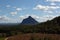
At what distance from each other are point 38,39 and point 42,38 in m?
1.21

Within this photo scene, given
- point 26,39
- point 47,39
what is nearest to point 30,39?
point 26,39

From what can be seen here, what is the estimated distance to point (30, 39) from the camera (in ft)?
116

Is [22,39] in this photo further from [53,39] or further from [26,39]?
[53,39]

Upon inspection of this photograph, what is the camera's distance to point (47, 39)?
33531 mm

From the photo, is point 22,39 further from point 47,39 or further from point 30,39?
point 47,39

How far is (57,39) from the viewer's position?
3384cm

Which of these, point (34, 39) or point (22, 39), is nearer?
point (34, 39)

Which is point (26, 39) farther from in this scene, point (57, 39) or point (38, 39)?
point (57, 39)

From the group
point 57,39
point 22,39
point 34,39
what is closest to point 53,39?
point 57,39

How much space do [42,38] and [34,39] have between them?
1708 millimetres

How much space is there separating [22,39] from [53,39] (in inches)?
253

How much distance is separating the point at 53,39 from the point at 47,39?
113 centimetres

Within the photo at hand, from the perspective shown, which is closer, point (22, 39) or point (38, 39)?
point (38, 39)

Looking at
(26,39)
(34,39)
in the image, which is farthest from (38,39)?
(26,39)
